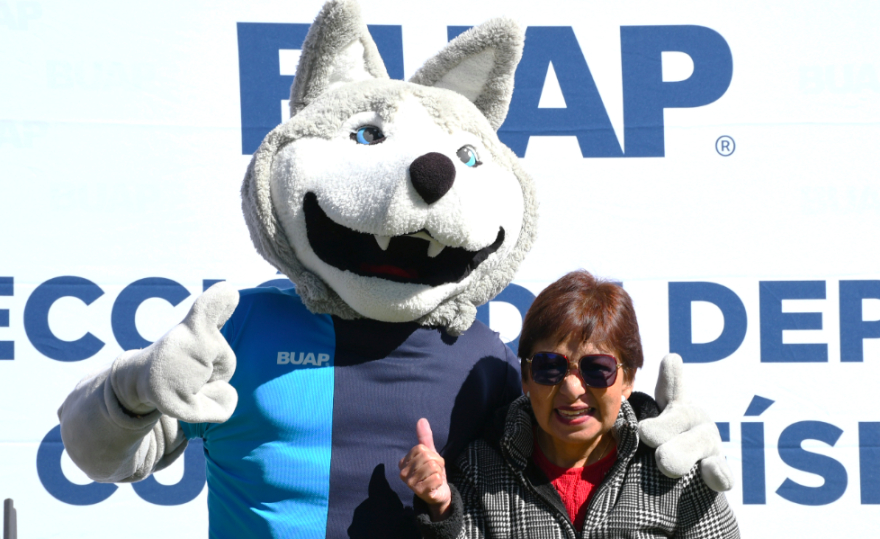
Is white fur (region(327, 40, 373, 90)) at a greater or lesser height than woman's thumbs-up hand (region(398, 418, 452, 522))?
greater

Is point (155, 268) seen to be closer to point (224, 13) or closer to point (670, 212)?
point (224, 13)

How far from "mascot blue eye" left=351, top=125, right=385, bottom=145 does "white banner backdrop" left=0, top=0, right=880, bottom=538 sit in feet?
2.87

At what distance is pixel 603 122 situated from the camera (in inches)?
84.6

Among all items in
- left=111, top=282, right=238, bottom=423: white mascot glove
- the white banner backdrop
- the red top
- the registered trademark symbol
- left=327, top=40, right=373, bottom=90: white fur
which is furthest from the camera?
the registered trademark symbol

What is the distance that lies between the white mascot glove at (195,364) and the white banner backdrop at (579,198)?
3.37ft

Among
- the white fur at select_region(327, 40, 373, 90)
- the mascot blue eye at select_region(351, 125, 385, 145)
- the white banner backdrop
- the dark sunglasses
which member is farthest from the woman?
the white banner backdrop

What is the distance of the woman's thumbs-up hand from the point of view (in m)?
1.16

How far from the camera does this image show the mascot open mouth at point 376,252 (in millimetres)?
1251

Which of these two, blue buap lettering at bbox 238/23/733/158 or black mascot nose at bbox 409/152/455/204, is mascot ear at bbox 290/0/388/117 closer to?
black mascot nose at bbox 409/152/455/204

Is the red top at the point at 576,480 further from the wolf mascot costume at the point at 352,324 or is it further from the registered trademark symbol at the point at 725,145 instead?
the registered trademark symbol at the point at 725,145

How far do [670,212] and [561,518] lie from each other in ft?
3.73

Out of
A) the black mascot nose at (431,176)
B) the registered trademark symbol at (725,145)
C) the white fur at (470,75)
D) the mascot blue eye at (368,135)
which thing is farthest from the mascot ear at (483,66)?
the registered trademark symbol at (725,145)

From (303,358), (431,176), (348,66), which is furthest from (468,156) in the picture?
(303,358)

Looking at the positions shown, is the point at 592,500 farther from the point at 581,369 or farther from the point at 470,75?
the point at 470,75
